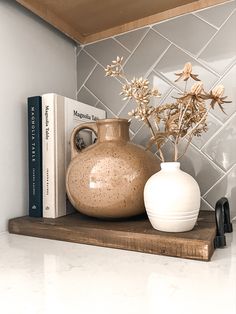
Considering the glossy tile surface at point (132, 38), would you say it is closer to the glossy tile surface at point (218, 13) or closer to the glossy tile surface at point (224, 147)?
the glossy tile surface at point (218, 13)

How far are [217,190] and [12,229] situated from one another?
0.51m

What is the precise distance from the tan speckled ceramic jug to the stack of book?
6 centimetres

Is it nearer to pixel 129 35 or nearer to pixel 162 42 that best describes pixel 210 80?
pixel 162 42

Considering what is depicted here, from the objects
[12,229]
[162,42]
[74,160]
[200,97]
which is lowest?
[12,229]

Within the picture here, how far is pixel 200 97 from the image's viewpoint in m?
0.54

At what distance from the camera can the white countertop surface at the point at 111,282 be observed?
334mm

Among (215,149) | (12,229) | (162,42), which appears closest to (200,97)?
Answer: (215,149)

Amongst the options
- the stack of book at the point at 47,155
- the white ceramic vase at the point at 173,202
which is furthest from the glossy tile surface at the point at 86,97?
the white ceramic vase at the point at 173,202

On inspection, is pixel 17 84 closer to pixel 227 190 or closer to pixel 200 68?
pixel 200 68

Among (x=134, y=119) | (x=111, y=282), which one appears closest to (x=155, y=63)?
(x=134, y=119)

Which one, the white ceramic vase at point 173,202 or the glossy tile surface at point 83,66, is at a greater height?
the glossy tile surface at point 83,66

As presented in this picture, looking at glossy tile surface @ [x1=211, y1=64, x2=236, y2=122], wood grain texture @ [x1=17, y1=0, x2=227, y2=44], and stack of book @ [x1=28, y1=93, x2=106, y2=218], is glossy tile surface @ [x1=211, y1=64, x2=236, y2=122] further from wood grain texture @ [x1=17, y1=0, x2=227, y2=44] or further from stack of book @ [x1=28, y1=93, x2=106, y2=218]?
stack of book @ [x1=28, y1=93, x2=106, y2=218]

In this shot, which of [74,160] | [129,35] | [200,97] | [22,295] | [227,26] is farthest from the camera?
[129,35]

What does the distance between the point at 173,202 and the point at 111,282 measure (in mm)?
180
